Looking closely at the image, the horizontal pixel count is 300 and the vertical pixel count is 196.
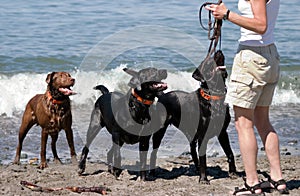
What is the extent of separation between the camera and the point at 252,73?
243 inches

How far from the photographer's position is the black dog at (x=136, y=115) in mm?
7508

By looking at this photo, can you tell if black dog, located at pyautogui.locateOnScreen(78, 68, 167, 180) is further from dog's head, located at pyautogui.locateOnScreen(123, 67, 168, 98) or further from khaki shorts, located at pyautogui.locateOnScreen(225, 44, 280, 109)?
khaki shorts, located at pyautogui.locateOnScreen(225, 44, 280, 109)

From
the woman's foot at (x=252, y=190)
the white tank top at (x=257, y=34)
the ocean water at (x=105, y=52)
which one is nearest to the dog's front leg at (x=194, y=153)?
the ocean water at (x=105, y=52)

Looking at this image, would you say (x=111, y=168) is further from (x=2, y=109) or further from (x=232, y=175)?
(x=2, y=109)

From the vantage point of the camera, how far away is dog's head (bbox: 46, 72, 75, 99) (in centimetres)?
838

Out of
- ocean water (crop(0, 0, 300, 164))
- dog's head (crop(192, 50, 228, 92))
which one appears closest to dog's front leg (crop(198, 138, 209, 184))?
dog's head (crop(192, 50, 228, 92))

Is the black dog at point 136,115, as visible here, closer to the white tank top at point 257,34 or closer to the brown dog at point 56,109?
the brown dog at point 56,109

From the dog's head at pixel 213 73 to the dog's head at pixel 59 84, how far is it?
1.84 metres

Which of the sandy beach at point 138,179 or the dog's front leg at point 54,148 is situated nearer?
the sandy beach at point 138,179

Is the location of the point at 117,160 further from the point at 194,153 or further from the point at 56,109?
the point at 56,109

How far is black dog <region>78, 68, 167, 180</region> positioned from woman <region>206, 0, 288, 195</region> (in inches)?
53.3

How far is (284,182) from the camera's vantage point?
666cm

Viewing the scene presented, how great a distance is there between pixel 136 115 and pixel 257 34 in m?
1.99

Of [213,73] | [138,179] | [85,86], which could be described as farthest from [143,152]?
[85,86]
